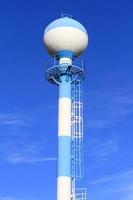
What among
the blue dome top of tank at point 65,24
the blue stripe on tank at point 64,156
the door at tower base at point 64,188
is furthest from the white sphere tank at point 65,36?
the door at tower base at point 64,188

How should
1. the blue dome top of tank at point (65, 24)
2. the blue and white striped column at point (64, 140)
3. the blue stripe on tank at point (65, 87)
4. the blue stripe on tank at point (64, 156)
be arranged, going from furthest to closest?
1. the blue dome top of tank at point (65, 24)
2. the blue stripe on tank at point (65, 87)
3. the blue stripe on tank at point (64, 156)
4. the blue and white striped column at point (64, 140)

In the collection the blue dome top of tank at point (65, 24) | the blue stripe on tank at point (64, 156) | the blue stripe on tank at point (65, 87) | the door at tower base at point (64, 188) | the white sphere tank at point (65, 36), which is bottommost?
the door at tower base at point (64, 188)

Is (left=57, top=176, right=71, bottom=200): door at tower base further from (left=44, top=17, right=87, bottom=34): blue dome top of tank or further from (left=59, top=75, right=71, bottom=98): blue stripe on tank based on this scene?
(left=44, top=17, right=87, bottom=34): blue dome top of tank

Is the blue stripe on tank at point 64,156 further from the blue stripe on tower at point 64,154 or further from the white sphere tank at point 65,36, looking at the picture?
the white sphere tank at point 65,36

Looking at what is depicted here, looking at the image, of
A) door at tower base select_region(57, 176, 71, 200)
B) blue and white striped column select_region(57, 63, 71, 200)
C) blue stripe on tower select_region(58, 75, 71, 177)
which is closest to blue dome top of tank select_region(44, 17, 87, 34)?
blue and white striped column select_region(57, 63, 71, 200)

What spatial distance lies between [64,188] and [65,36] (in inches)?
623

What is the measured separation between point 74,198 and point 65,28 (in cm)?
1764

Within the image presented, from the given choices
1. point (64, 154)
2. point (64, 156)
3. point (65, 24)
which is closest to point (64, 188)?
Answer: point (64, 156)

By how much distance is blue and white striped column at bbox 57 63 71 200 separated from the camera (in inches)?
1999

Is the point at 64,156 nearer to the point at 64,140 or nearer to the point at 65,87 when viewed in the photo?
the point at 64,140

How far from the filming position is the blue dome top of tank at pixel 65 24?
55.8 metres

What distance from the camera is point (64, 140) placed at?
172 feet

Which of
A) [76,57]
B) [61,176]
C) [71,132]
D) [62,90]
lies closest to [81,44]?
[76,57]

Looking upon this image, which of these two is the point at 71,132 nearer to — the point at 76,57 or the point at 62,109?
the point at 62,109
